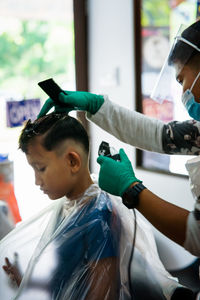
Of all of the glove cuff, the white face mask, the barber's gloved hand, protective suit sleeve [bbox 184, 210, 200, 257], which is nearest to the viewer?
protective suit sleeve [bbox 184, 210, 200, 257]

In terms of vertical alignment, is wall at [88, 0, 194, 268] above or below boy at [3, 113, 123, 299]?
above

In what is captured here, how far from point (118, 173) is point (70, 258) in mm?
341

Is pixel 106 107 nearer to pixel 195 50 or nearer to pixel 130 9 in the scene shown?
pixel 195 50

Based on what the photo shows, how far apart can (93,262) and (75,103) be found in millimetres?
551

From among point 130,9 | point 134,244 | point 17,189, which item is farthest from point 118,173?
point 130,9

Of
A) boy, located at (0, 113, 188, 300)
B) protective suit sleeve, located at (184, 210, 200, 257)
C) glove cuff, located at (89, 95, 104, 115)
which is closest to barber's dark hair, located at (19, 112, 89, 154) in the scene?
boy, located at (0, 113, 188, 300)

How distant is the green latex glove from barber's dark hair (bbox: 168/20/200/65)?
339 millimetres

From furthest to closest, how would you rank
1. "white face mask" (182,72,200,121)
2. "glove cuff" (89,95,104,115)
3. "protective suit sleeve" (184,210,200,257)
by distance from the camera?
"glove cuff" (89,95,104,115) → "white face mask" (182,72,200,121) → "protective suit sleeve" (184,210,200,257)

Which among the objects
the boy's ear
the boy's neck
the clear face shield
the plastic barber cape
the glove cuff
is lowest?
the plastic barber cape

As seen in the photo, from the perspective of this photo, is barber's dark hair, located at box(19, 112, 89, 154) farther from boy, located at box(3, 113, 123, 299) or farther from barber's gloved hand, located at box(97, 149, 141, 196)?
barber's gloved hand, located at box(97, 149, 141, 196)

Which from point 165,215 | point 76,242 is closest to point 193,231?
point 165,215

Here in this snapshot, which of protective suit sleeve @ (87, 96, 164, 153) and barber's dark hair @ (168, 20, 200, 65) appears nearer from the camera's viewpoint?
barber's dark hair @ (168, 20, 200, 65)

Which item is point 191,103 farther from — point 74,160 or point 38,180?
point 38,180

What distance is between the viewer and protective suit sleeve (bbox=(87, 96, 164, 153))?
149 cm
